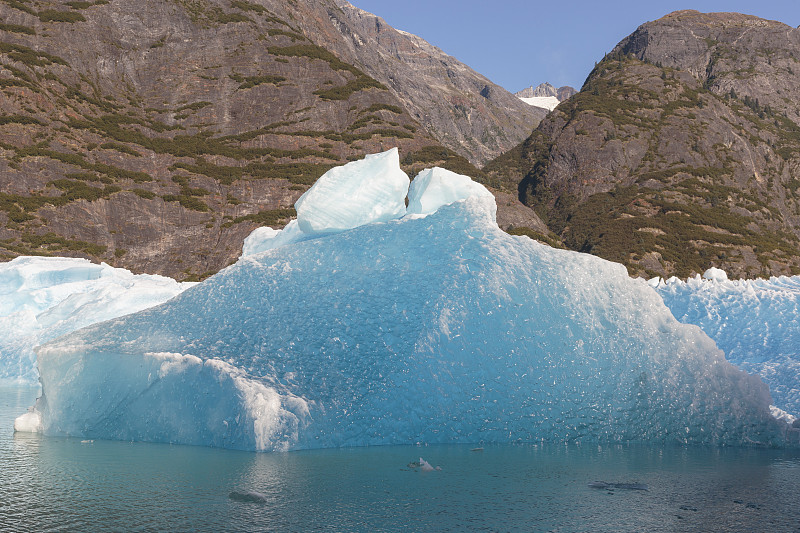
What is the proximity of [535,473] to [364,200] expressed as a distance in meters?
9.90

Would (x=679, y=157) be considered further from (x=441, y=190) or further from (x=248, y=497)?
(x=248, y=497)

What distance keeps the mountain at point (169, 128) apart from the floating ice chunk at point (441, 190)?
55.5m

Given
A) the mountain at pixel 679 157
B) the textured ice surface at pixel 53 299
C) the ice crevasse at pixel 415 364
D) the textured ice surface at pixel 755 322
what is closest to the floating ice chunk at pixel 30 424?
the ice crevasse at pixel 415 364

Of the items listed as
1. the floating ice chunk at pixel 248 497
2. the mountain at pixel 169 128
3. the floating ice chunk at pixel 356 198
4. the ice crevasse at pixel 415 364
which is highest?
the mountain at pixel 169 128

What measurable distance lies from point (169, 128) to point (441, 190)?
9313 cm

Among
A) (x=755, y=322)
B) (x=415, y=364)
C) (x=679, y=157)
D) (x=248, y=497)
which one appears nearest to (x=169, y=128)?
(x=679, y=157)

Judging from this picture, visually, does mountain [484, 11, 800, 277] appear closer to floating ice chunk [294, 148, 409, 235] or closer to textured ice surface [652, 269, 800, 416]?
textured ice surface [652, 269, 800, 416]

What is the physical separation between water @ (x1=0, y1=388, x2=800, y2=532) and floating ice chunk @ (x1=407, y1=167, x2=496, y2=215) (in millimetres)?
7884

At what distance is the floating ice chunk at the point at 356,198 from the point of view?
18.0 metres

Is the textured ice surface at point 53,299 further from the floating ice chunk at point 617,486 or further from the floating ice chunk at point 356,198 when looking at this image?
the floating ice chunk at point 617,486

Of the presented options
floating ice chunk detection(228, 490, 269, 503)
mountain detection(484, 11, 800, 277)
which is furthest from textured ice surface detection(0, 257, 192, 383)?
mountain detection(484, 11, 800, 277)

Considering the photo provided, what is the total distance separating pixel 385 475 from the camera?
9.92 meters

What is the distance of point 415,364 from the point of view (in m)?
12.8

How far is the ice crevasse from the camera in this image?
12.2 m
